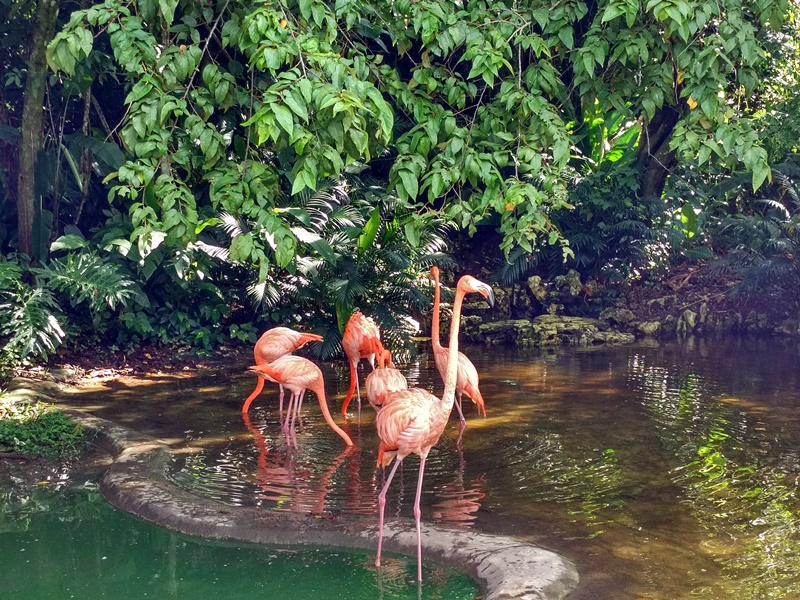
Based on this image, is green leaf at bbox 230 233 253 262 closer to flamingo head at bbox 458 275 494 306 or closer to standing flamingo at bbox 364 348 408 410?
flamingo head at bbox 458 275 494 306

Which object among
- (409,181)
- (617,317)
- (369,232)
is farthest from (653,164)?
(409,181)

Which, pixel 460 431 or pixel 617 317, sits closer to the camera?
pixel 460 431

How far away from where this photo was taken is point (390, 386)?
625cm

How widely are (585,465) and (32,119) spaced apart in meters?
6.89

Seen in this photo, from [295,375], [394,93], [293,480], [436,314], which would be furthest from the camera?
[295,375]

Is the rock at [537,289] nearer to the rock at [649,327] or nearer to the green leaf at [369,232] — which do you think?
the rock at [649,327]

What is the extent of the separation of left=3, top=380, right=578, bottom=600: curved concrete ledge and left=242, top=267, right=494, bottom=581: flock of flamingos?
0.53 feet

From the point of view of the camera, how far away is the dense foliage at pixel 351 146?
4.64 metres

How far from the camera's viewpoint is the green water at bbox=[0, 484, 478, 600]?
418 cm

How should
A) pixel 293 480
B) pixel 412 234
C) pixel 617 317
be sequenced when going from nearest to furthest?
pixel 412 234
pixel 293 480
pixel 617 317

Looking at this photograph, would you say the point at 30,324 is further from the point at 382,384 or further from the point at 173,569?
the point at 173,569

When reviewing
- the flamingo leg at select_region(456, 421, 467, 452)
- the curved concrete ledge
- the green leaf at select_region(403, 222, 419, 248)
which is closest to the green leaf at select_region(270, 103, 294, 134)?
the green leaf at select_region(403, 222, 419, 248)

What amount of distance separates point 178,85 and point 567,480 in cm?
347

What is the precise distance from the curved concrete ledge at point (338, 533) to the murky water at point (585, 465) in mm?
197
